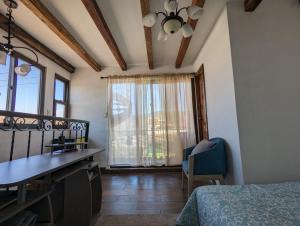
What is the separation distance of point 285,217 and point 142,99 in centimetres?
350

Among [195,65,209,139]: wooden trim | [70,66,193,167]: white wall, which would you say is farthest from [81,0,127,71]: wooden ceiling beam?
[195,65,209,139]: wooden trim

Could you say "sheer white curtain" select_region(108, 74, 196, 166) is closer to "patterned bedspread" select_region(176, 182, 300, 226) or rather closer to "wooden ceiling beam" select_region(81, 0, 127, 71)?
"wooden ceiling beam" select_region(81, 0, 127, 71)

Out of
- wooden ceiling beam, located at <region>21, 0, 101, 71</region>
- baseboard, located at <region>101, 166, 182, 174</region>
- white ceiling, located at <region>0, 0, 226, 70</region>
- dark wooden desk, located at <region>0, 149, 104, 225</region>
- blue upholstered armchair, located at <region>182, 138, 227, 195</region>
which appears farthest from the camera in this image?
baseboard, located at <region>101, 166, 182, 174</region>

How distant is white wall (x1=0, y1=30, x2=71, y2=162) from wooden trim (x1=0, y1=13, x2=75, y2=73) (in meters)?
0.12

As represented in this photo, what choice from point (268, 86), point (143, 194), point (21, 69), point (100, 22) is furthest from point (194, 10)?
point (143, 194)

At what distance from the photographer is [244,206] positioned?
1.16 m

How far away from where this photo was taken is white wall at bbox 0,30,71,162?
8.75 feet

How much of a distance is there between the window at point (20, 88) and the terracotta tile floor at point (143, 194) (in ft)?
6.71

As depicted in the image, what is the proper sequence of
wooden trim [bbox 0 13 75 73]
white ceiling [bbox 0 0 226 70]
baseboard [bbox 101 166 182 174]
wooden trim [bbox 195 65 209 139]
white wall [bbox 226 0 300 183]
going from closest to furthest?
white wall [bbox 226 0 300 183], white ceiling [bbox 0 0 226 70], wooden trim [bbox 0 13 75 73], wooden trim [bbox 195 65 209 139], baseboard [bbox 101 166 182 174]

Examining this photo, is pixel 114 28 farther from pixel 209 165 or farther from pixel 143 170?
pixel 143 170

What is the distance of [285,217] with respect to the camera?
103cm

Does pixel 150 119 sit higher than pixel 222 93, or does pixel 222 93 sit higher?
pixel 222 93

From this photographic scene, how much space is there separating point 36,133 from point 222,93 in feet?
11.1

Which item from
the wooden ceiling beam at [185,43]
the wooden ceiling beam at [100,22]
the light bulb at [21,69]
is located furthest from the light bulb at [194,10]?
the light bulb at [21,69]
